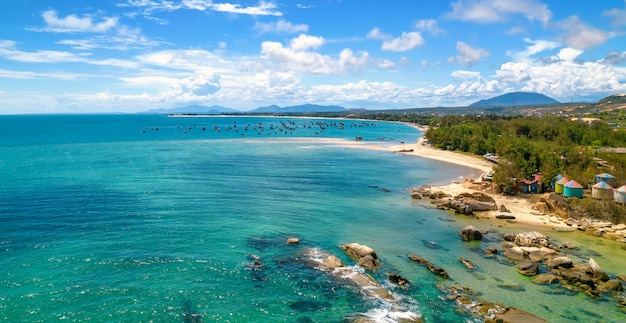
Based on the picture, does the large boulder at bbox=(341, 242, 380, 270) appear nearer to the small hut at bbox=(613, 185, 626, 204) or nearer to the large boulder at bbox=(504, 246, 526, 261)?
the large boulder at bbox=(504, 246, 526, 261)

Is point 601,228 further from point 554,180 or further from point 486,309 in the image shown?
point 486,309

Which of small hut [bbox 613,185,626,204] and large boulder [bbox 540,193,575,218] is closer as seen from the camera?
small hut [bbox 613,185,626,204]

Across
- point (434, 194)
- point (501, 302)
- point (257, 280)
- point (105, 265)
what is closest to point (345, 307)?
point (257, 280)

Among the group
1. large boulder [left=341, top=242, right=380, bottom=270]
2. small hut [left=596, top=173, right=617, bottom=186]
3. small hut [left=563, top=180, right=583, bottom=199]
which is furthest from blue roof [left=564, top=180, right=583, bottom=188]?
large boulder [left=341, top=242, right=380, bottom=270]

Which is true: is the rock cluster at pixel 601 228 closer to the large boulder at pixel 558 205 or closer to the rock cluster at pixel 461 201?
the large boulder at pixel 558 205

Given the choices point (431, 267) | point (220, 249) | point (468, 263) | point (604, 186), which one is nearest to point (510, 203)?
point (604, 186)

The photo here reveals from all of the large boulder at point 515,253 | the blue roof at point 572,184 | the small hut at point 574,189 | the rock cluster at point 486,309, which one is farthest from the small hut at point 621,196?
the rock cluster at point 486,309

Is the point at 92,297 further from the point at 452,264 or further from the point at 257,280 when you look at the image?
the point at 452,264
